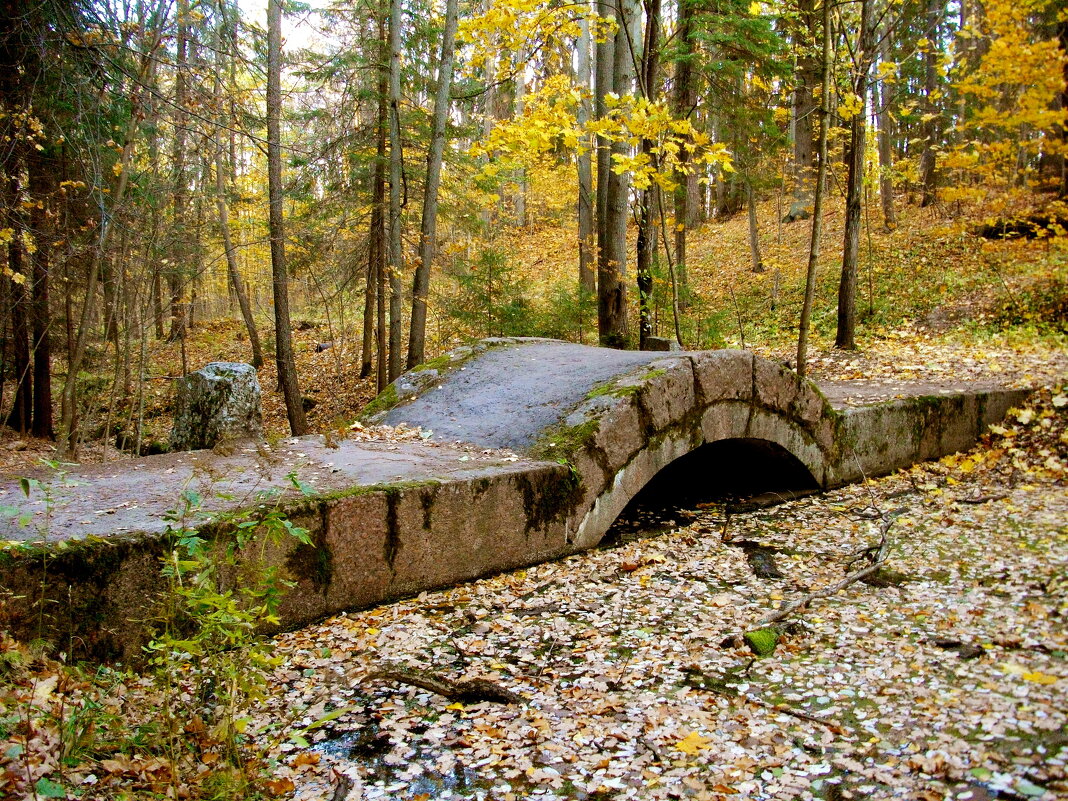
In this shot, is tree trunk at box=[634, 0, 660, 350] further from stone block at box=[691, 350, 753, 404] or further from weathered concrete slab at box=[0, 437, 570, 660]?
weathered concrete slab at box=[0, 437, 570, 660]

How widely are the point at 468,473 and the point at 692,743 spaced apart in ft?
7.34

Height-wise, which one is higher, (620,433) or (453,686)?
(620,433)

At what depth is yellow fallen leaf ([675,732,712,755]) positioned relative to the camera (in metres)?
2.98

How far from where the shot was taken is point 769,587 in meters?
4.86

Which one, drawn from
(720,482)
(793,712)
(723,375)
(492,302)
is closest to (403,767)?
(793,712)

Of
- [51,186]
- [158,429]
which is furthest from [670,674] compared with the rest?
[158,429]

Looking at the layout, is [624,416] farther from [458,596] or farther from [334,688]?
[334,688]

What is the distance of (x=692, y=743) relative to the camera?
3.02m

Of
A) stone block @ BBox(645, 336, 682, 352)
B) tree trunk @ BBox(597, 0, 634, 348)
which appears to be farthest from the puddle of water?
tree trunk @ BBox(597, 0, 634, 348)

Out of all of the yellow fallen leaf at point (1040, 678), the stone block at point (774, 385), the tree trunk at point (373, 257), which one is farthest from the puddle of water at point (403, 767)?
the tree trunk at point (373, 257)

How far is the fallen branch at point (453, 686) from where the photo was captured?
11.3ft

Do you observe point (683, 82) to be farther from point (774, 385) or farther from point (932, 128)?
point (932, 128)

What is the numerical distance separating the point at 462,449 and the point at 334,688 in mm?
2332

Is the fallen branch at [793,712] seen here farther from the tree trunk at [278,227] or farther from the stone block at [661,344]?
the tree trunk at [278,227]
